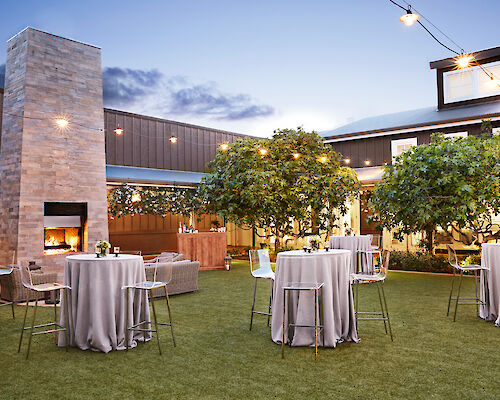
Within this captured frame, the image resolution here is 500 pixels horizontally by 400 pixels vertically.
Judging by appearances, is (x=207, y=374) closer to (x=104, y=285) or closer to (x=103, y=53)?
(x=104, y=285)

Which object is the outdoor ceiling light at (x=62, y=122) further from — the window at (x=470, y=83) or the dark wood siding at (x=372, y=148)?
the window at (x=470, y=83)

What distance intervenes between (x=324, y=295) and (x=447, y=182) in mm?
5535

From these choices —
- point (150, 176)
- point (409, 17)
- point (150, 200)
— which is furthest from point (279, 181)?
point (409, 17)

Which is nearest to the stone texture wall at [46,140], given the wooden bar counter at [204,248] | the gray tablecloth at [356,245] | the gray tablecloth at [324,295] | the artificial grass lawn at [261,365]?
the wooden bar counter at [204,248]

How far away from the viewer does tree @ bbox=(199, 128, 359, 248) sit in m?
12.0

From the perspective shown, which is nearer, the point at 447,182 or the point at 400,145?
the point at 447,182

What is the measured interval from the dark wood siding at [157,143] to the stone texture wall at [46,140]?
2.95 meters

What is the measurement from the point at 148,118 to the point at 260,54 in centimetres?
407

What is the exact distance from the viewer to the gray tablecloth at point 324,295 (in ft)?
15.9

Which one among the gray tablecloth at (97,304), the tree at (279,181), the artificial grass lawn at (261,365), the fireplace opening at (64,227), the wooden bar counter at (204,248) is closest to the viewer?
the artificial grass lawn at (261,365)

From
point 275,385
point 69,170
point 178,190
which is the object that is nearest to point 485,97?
point 178,190

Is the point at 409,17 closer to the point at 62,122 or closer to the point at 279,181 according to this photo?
the point at 279,181

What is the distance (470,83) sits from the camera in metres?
13.7

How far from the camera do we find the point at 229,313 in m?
6.68
